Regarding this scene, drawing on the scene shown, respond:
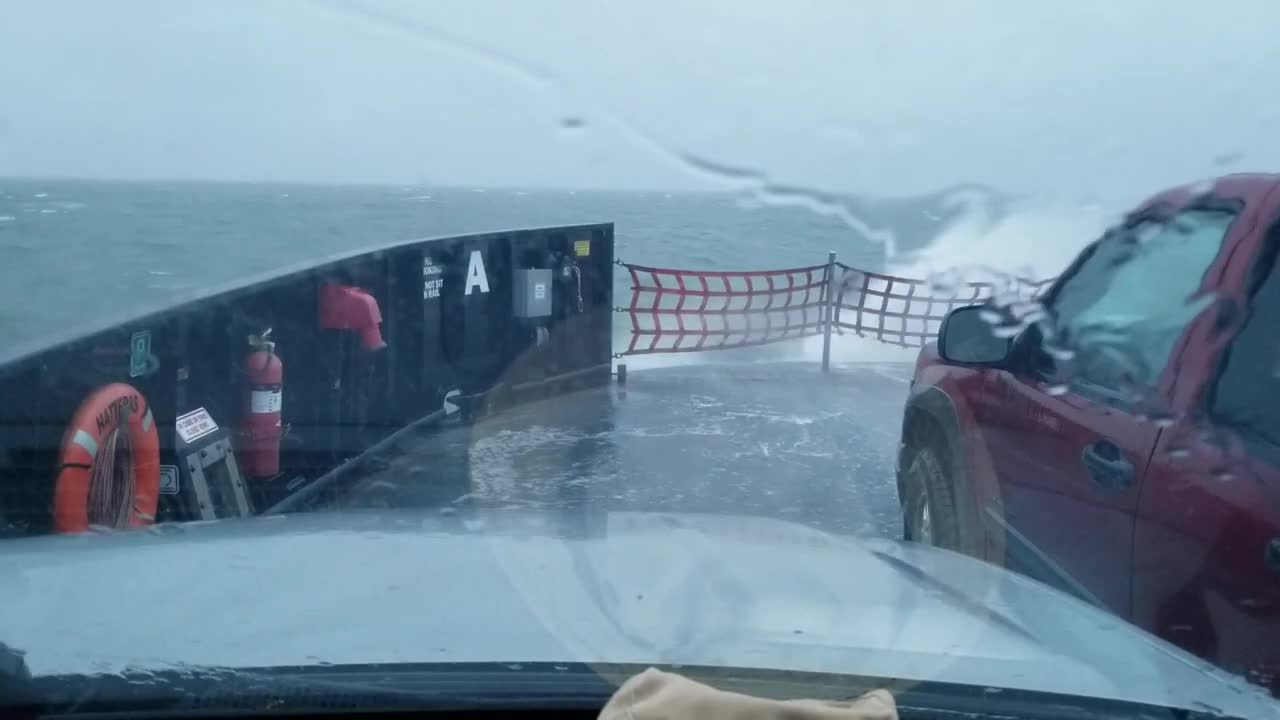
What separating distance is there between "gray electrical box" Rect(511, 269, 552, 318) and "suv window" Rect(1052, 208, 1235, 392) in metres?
6.00

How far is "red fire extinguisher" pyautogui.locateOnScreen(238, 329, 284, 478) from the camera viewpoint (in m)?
6.54

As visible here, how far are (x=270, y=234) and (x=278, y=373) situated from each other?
45775 mm

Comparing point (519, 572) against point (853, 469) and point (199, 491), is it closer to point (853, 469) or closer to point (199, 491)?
point (199, 491)

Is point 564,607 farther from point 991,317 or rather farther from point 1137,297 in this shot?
point 991,317

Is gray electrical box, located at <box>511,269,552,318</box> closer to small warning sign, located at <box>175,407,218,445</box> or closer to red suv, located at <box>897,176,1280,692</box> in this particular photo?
small warning sign, located at <box>175,407,218,445</box>

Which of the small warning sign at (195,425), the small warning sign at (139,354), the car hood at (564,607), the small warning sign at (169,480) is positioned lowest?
the small warning sign at (169,480)

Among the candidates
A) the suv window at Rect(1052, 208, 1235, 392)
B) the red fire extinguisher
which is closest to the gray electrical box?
the red fire extinguisher

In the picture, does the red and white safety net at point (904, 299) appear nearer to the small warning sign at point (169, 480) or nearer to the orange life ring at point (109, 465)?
the orange life ring at point (109, 465)

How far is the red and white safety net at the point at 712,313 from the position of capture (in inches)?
400

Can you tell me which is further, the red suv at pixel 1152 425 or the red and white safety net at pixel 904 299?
the red and white safety net at pixel 904 299

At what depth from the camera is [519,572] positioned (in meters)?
3.00

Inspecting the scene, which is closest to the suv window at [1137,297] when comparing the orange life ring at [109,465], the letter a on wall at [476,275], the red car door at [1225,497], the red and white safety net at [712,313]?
the red car door at [1225,497]

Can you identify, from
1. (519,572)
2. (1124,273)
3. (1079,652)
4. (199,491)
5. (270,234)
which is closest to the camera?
(1079,652)

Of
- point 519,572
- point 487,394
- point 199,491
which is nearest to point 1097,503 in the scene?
point 519,572
